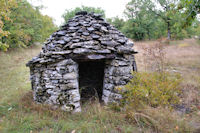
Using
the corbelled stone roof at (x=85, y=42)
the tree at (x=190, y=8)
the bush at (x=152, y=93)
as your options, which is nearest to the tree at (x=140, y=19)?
the tree at (x=190, y=8)

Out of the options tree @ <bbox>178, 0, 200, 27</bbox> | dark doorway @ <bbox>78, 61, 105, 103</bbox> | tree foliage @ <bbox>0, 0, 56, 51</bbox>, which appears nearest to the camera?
tree @ <bbox>178, 0, 200, 27</bbox>

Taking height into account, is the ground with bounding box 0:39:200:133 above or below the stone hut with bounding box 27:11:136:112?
below

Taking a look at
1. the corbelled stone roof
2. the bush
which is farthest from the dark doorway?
the bush

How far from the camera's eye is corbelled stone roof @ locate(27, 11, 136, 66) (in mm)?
3297

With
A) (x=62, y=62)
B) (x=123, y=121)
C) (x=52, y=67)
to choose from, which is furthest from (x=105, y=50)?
(x=123, y=121)

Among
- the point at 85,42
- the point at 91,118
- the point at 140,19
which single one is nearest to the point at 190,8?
the point at 85,42

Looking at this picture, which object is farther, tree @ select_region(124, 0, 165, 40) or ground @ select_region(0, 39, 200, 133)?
tree @ select_region(124, 0, 165, 40)

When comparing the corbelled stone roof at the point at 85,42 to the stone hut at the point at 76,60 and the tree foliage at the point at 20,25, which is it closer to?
the stone hut at the point at 76,60

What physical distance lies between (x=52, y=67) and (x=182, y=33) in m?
20.8

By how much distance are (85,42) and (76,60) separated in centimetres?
56

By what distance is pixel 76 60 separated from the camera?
345 cm

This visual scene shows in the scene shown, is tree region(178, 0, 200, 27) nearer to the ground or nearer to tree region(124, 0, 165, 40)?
the ground

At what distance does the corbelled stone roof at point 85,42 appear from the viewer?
10.8 ft

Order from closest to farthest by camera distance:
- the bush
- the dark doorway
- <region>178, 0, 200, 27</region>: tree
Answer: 1. the bush
2. <region>178, 0, 200, 27</region>: tree
3. the dark doorway
